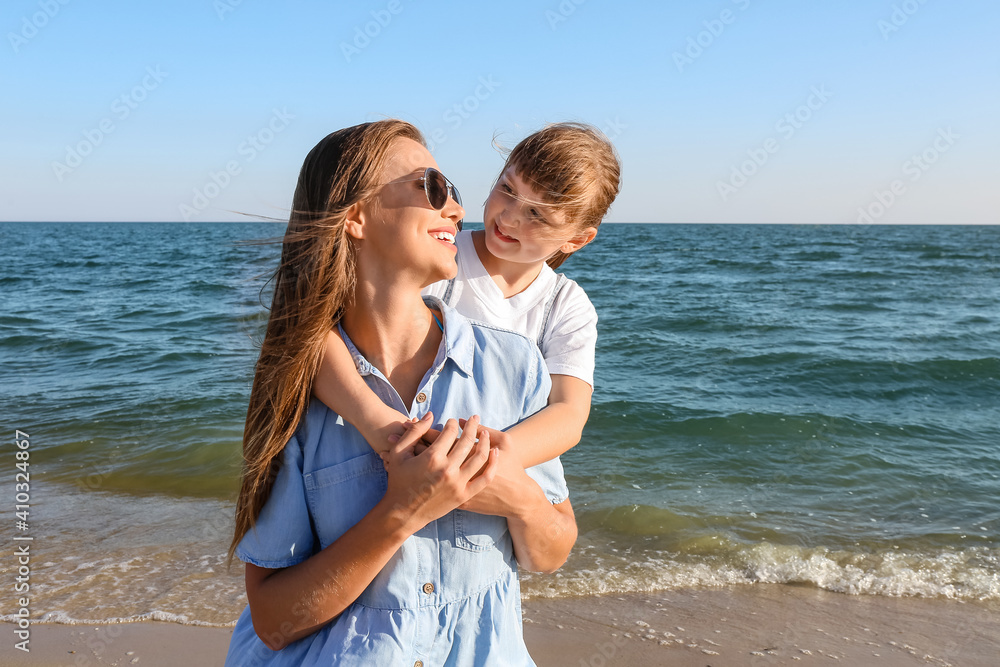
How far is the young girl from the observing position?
7.88ft

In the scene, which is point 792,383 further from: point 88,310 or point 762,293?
point 88,310

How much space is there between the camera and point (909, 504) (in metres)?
6.09

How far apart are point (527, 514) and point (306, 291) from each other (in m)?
0.70

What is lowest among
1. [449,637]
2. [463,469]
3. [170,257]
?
[170,257]

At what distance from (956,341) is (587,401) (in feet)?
42.8

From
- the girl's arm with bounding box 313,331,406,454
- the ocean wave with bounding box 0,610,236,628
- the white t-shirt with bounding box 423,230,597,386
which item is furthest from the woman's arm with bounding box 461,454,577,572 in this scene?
the ocean wave with bounding box 0,610,236,628

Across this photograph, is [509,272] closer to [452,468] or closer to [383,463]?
[383,463]

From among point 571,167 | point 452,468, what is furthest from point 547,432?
point 571,167

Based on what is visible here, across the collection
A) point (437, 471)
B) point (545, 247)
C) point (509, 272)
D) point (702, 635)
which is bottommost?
point (702, 635)

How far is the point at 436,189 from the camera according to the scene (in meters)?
1.68

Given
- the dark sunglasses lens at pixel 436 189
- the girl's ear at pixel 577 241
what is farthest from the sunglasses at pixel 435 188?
the girl's ear at pixel 577 241

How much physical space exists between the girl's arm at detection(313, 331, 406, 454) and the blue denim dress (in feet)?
0.16

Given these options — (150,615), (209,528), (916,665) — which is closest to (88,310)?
(209,528)

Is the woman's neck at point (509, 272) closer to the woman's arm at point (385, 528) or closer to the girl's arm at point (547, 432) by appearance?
the girl's arm at point (547, 432)
